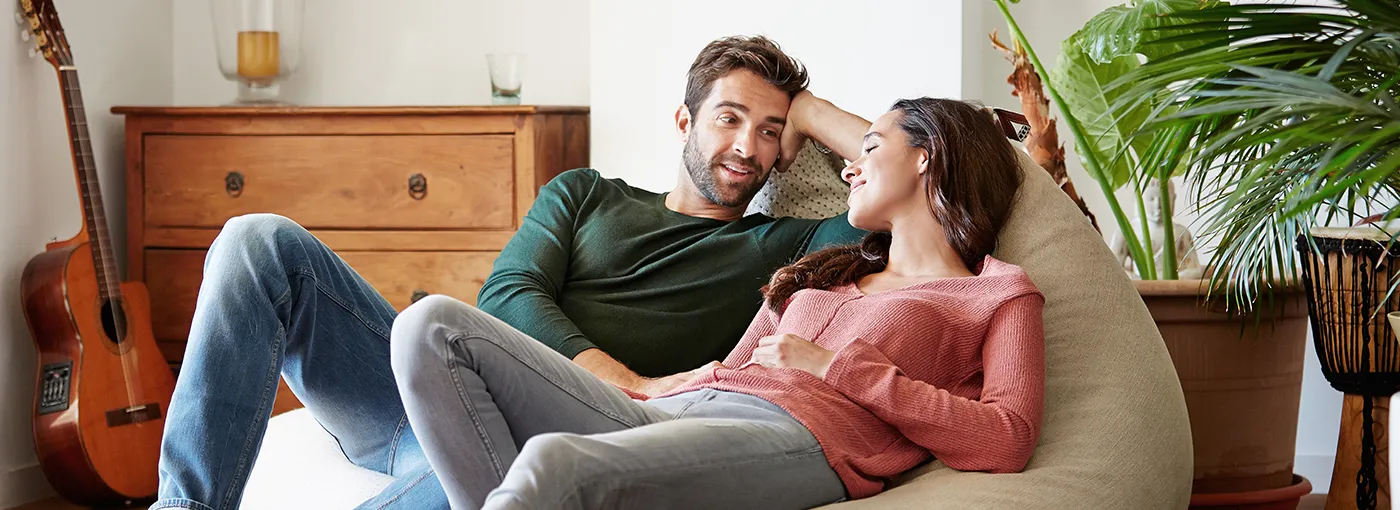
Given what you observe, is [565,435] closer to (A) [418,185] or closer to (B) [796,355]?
(B) [796,355]

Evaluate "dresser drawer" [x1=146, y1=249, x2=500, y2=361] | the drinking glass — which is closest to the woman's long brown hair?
"dresser drawer" [x1=146, y1=249, x2=500, y2=361]

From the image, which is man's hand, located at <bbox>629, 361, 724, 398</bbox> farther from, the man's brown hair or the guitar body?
the guitar body

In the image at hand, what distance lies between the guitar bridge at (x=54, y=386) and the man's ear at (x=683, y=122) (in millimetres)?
1701

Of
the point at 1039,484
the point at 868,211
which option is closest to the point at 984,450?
the point at 1039,484

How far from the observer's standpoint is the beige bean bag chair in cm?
151

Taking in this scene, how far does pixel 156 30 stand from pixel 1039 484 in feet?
10.2

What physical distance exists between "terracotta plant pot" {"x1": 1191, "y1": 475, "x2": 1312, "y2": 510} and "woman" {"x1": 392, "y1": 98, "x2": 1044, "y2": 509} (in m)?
0.82

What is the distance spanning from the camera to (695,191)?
2.29 meters

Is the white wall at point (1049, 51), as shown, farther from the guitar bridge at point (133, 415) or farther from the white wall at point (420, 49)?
the guitar bridge at point (133, 415)

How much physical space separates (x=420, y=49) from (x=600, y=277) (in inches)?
70.7

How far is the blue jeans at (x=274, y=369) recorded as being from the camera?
4.93 ft

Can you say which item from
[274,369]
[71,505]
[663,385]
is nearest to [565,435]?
[274,369]

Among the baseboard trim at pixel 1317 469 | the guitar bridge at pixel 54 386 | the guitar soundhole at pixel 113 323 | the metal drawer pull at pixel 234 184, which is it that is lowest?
the baseboard trim at pixel 1317 469

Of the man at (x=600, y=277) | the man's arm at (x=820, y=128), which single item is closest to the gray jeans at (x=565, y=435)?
the man at (x=600, y=277)
